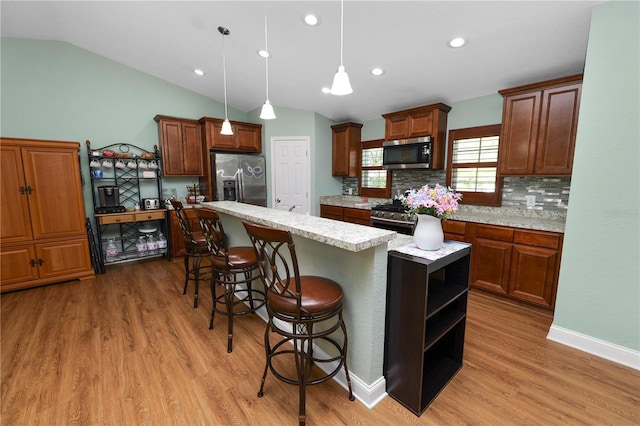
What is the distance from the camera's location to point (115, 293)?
10.4 ft

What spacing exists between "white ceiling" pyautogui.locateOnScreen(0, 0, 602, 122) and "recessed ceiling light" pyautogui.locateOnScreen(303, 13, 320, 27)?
2.2 inches

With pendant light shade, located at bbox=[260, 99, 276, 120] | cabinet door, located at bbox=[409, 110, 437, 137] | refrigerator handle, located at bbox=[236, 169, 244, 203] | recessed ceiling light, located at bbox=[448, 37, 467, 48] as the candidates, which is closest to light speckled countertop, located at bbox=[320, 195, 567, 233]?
cabinet door, located at bbox=[409, 110, 437, 137]

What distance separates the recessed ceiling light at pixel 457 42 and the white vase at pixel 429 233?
1.86m

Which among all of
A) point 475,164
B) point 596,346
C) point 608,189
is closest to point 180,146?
point 475,164

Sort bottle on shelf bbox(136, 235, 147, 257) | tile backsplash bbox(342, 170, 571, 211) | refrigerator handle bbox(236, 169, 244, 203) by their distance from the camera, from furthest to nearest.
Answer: refrigerator handle bbox(236, 169, 244, 203), bottle on shelf bbox(136, 235, 147, 257), tile backsplash bbox(342, 170, 571, 211)

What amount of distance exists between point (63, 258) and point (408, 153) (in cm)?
470

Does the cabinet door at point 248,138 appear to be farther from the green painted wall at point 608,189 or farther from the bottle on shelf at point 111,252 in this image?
the green painted wall at point 608,189

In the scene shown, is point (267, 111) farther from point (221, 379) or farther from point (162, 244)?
point (162, 244)

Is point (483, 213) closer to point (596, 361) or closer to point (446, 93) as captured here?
point (446, 93)

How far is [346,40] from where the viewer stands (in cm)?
270

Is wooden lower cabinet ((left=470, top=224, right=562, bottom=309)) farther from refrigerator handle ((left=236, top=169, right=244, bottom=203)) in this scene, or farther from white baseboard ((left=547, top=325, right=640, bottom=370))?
refrigerator handle ((left=236, top=169, right=244, bottom=203))

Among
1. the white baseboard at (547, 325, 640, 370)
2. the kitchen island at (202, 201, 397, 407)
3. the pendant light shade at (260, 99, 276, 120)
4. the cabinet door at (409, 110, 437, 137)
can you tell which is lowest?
the white baseboard at (547, 325, 640, 370)

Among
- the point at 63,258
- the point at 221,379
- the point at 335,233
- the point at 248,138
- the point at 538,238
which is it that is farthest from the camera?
the point at 248,138

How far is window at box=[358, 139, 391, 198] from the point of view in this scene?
4.66 metres
